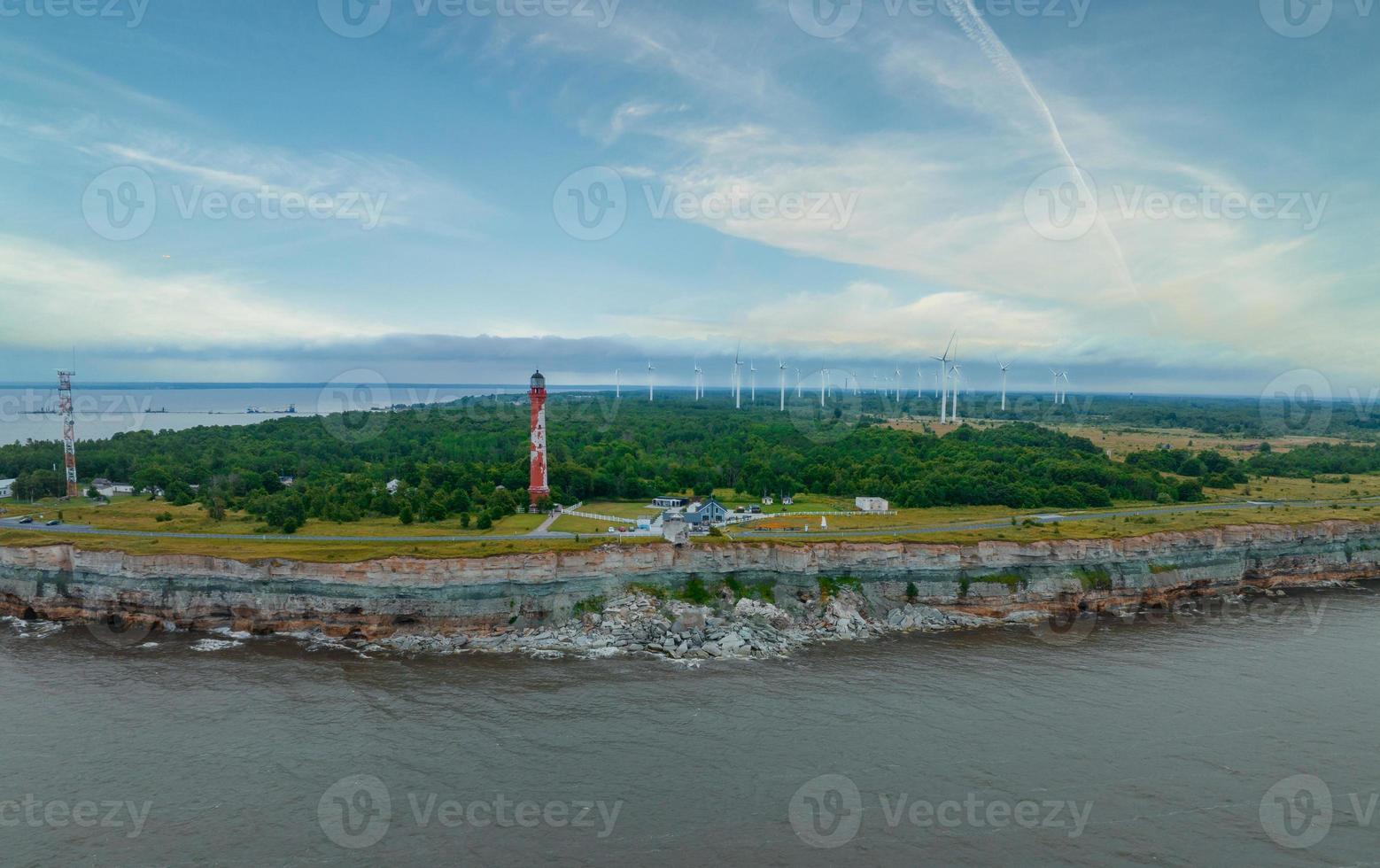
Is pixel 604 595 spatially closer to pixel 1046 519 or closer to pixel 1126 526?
pixel 1046 519

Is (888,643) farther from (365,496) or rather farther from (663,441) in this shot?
(663,441)

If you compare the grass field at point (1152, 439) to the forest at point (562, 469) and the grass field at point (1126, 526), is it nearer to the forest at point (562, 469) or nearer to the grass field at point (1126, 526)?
the forest at point (562, 469)

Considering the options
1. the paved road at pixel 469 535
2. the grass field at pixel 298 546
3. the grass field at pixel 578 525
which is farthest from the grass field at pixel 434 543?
the grass field at pixel 578 525

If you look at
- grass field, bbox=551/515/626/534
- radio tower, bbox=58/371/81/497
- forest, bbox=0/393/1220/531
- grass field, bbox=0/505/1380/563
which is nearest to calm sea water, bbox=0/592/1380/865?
grass field, bbox=0/505/1380/563

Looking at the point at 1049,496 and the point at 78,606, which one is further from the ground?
the point at 1049,496

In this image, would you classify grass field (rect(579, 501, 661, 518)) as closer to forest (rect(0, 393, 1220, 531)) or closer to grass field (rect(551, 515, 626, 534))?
grass field (rect(551, 515, 626, 534))

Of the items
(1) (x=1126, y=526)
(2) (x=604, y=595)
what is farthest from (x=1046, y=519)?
(2) (x=604, y=595)

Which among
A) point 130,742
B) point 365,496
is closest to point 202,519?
point 365,496
